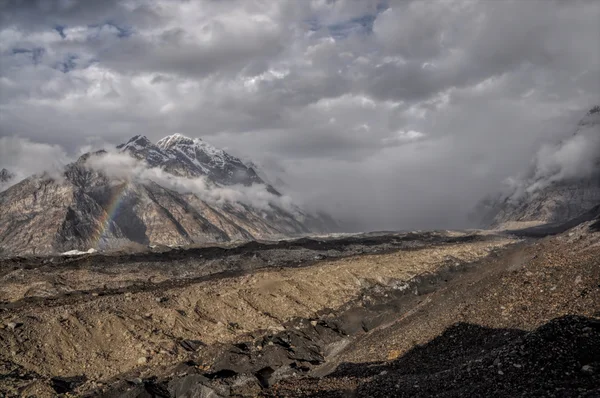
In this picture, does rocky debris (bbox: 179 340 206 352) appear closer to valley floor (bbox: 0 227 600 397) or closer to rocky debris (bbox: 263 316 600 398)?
valley floor (bbox: 0 227 600 397)

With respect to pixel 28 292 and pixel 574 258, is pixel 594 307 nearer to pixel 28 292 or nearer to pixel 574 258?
pixel 574 258

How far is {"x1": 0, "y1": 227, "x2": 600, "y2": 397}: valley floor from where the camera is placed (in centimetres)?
1280

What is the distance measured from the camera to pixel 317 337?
1099 inches

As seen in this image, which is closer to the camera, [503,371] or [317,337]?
[503,371]

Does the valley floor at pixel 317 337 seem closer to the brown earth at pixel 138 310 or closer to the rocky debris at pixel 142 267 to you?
the brown earth at pixel 138 310

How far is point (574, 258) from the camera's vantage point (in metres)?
23.2

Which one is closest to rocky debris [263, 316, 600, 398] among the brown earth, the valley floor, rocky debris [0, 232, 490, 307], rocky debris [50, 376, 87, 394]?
the valley floor

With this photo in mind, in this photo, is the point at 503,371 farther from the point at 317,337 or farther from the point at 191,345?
the point at 191,345

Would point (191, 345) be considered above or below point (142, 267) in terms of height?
below

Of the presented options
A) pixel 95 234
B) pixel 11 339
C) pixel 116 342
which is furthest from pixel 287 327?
pixel 95 234

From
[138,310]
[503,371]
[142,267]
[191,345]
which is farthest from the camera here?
[142,267]

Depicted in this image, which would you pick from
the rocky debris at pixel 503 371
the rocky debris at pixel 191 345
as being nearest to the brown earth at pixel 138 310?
the rocky debris at pixel 191 345

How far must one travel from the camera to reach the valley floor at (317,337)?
1280cm

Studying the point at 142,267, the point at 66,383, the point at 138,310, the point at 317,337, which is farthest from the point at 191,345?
the point at 142,267
